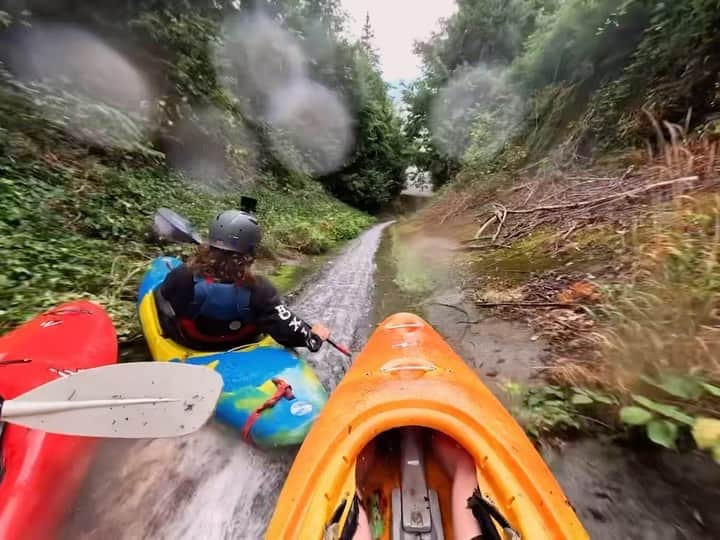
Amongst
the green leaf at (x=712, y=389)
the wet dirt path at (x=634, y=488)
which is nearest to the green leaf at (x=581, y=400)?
the wet dirt path at (x=634, y=488)

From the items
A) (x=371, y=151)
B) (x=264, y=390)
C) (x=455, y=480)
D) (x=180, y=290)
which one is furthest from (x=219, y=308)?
(x=371, y=151)

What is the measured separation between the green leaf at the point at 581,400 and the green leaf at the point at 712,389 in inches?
19.5

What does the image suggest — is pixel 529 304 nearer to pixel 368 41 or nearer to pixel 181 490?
pixel 181 490

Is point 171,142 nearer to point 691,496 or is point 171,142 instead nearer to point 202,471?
point 202,471

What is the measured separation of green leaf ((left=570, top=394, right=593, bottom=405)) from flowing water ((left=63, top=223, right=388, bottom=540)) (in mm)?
1720

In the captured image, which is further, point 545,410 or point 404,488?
point 545,410

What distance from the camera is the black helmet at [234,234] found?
236 cm

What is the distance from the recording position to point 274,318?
8.20 ft

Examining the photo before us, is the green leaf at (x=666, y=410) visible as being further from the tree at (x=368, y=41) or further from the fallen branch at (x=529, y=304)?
the tree at (x=368, y=41)

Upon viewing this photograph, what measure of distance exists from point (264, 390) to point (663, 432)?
2018 mm

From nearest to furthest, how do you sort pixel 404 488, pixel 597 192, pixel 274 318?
pixel 404 488 → pixel 274 318 → pixel 597 192

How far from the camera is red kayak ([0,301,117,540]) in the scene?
51.9 inches

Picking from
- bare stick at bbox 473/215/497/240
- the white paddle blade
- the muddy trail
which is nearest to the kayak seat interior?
the muddy trail

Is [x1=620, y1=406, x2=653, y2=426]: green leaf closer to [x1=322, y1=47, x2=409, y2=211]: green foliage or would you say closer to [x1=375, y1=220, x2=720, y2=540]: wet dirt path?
[x1=375, y1=220, x2=720, y2=540]: wet dirt path
